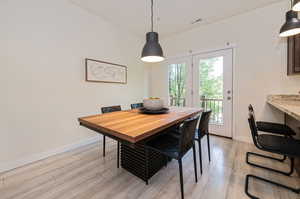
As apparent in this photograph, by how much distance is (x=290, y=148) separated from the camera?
50.2 inches

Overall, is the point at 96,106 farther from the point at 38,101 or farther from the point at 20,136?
the point at 20,136

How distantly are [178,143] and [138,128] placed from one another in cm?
59

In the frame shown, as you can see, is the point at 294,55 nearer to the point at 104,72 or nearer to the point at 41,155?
the point at 104,72

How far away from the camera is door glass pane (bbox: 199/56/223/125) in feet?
10.1

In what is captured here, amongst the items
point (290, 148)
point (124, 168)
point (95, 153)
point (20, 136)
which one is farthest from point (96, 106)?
point (290, 148)

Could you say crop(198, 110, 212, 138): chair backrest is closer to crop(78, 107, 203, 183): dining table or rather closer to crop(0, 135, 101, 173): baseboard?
crop(78, 107, 203, 183): dining table

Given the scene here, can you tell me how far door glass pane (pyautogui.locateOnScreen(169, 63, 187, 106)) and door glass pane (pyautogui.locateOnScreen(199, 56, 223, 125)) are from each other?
1.54ft

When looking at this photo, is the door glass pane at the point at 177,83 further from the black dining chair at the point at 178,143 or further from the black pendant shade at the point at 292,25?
the black dining chair at the point at 178,143

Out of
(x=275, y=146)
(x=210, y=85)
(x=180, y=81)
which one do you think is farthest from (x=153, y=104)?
(x=180, y=81)

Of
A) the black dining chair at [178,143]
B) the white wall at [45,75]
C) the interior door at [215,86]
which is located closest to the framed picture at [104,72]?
the white wall at [45,75]

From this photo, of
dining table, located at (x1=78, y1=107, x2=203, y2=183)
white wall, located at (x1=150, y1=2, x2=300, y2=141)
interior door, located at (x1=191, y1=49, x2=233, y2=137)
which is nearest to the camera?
dining table, located at (x1=78, y1=107, x2=203, y2=183)

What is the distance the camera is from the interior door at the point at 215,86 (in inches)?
116

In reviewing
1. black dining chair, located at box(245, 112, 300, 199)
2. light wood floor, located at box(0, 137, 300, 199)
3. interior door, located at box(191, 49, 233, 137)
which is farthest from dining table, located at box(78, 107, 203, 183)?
interior door, located at box(191, 49, 233, 137)

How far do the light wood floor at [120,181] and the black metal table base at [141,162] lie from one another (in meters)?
0.07
